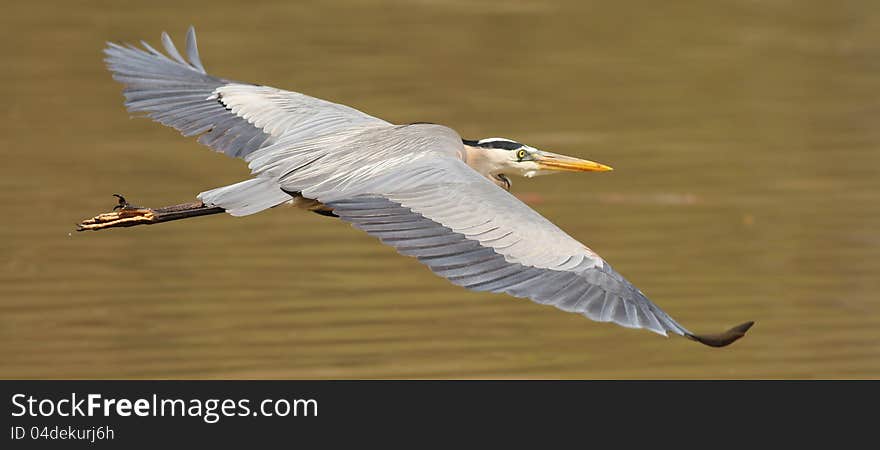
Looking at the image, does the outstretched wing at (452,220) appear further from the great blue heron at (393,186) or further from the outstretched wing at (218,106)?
the outstretched wing at (218,106)

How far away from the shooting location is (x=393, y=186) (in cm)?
687

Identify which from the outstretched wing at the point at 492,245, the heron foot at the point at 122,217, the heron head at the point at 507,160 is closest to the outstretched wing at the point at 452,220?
the outstretched wing at the point at 492,245

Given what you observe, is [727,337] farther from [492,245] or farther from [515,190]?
[515,190]

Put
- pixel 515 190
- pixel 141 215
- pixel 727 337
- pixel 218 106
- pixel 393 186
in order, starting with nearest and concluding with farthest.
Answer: pixel 727 337
pixel 393 186
pixel 141 215
pixel 218 106
pixel 515 190

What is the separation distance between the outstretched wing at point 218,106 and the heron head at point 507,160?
21.8 inches

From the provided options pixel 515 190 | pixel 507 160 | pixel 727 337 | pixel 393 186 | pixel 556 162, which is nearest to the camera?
pixel 727 337

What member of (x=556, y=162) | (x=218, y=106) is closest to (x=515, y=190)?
(x=556, y=162)

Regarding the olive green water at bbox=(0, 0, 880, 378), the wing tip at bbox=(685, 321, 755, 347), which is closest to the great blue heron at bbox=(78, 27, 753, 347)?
the wing tip at bbox=(685, 321, 755, 347)

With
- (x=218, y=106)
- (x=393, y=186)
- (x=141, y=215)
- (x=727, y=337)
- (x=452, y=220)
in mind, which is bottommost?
(x=727, y=337)

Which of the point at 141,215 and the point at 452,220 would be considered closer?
the point at 452,220

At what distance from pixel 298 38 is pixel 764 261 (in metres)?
5.73

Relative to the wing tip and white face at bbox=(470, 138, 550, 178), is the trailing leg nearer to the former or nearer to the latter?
white face at bbox=(470, 138, 550, 178)

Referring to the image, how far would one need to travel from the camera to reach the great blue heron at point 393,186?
6141 millimetres

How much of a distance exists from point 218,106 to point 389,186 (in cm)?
174
